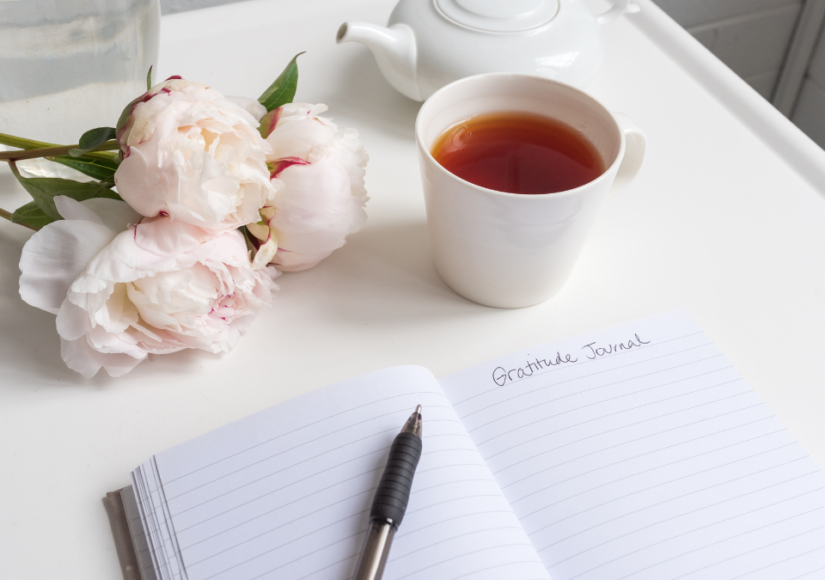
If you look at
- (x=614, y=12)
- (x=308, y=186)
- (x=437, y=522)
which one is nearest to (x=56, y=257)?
(x=308, y=186)

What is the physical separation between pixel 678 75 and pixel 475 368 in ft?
1.48

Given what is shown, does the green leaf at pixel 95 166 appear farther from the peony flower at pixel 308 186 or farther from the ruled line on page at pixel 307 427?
the ruled line on page at pixel 307 427

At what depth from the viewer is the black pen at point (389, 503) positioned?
1.12 feet

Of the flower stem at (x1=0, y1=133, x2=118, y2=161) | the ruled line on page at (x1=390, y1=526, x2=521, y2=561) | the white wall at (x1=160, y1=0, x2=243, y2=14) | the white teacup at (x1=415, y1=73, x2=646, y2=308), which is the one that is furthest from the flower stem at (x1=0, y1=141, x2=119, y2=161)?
the white wall at (x1=160, y1=0, x2=243, y2=14)

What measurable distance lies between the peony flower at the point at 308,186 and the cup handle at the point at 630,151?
19 centimetres

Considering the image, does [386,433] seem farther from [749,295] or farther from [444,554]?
[749,295]

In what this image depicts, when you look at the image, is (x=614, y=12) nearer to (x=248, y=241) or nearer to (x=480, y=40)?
(x=480, y=40)

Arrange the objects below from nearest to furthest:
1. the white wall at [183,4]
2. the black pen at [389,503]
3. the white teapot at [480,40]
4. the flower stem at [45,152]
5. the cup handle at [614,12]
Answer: the black pen at [389,503], the flower stem at [45,152], the white teapot at [480,40], the cup handle at [614,12], the white wall at [183,4]

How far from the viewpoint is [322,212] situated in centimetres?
45

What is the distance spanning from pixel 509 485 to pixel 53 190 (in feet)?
1.13

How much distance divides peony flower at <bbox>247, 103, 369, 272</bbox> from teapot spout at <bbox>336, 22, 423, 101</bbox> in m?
0.15

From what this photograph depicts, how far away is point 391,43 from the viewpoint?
60cm

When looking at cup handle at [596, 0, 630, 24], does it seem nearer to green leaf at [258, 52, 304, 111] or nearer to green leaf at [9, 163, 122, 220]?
green leaf at [258, 52, 304, 111]

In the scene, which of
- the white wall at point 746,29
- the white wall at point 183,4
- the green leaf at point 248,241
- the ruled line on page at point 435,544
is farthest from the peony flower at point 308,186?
the white wall at point 746,29
